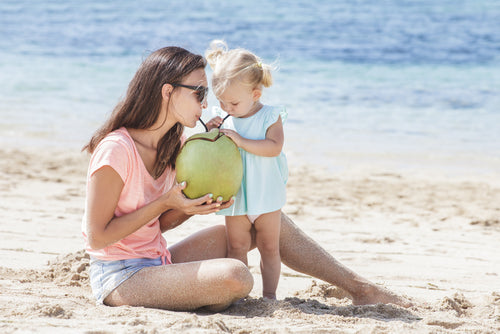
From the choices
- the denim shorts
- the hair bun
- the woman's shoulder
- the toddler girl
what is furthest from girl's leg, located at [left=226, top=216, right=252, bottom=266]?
the hair bun

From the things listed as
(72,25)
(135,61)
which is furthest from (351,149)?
(72,25)

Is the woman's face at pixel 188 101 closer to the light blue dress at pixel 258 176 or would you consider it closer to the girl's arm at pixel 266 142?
the girl's arm at pixel 266 142

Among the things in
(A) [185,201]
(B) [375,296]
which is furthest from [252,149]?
(B) [375,296]

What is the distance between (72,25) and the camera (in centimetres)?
2142

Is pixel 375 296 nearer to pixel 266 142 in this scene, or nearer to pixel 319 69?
pixel 266 142

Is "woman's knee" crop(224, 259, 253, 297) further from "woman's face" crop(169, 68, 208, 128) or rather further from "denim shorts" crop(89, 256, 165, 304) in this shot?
"woman's face" crop(169, 68, 208, 128)

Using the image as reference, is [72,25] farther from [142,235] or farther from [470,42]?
[142,235]

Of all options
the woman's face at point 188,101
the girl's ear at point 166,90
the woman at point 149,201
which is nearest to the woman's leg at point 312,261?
the woman at point 149,201

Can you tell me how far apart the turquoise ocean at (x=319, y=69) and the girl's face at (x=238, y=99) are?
0.31 meters

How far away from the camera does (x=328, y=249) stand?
4.71m

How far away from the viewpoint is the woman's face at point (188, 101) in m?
3.05

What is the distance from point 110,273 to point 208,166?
2.44ft

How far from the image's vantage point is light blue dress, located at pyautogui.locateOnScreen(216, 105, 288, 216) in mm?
3291

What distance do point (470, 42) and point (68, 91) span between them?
37.0 feet
